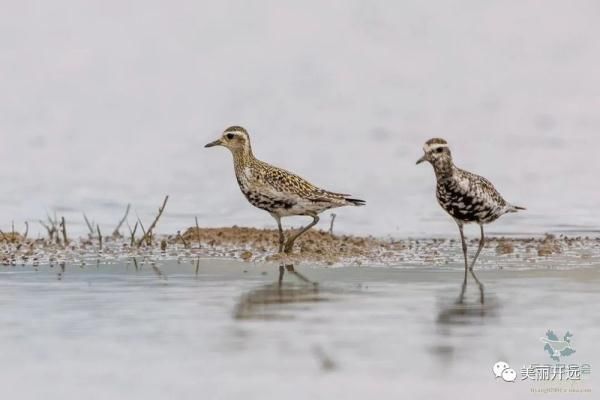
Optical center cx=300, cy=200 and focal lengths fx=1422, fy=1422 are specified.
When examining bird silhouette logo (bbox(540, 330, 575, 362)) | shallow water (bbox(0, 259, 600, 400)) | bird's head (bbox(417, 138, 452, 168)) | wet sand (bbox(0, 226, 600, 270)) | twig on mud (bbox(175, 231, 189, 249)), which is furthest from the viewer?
twig on mud (bbox(175, 231, 189, 249))

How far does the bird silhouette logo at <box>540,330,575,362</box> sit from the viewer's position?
10.9 m

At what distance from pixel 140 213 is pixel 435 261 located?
6.26 metres

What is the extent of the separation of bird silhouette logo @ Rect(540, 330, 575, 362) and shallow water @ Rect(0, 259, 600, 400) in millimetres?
73

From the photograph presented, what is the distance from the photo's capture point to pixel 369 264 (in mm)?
16578

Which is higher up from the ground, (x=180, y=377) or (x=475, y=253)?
(x=475, y=253)

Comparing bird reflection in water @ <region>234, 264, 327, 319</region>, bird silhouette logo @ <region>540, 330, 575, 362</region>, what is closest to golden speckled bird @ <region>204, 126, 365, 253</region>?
bird reflection in water @ <region>234, 264, 327, 319</region>

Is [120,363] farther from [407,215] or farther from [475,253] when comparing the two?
[407,215]

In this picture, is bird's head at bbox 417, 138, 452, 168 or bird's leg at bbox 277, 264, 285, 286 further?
bird's head at bbox 417, 138, 452, 168

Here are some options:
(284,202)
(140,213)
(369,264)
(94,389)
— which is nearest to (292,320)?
(94,389)

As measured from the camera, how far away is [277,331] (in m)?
11.7

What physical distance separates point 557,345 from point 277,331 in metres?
2.28

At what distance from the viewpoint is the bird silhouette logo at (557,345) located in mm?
10852

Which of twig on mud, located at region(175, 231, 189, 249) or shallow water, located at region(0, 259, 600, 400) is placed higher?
twig on mud, located at region(175, 231, 189, 249)

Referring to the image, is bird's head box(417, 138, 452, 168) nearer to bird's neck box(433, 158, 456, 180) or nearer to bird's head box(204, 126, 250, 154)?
bird's neck box(433, 158, 456, 180)
